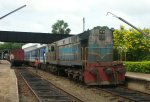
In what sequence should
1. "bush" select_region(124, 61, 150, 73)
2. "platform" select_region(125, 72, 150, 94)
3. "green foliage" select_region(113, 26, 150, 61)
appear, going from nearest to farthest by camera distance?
1. "platform" select_region(125, 72, 150, 94)
2. "bush" select_region(124, 61, 150, 73)
3. "green foliage" select_region(113, 26, 150, 61)

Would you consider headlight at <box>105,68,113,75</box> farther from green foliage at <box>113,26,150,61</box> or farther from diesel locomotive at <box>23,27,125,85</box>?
green foliage at <box>113,26,150,61</box>

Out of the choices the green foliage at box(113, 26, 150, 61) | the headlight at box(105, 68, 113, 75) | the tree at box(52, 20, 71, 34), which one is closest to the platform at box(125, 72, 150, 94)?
the headlight at box(105, 68, 113, 75)

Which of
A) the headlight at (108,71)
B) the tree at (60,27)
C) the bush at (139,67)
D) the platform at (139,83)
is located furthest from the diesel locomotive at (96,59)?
the tree at (60,27)

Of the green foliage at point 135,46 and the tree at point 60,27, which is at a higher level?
the tree at point 60,27

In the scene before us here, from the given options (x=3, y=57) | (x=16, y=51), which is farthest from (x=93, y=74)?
(x=3, y=57)

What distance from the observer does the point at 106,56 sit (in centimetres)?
2253

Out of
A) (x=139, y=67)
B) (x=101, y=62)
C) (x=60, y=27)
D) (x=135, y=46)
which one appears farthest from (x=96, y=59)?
(x=60, y=27)

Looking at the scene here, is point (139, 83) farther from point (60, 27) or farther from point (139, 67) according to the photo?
point (60, 27)

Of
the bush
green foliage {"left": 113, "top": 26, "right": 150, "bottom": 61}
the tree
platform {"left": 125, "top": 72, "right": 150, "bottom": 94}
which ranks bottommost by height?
platform {"left": 125, "top": 72, "right": 150, "bottom": 94}

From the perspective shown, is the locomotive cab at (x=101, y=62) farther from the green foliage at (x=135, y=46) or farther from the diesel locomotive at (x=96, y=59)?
the green foliage at (x=135, y=46)

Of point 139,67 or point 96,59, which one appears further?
point 139,67

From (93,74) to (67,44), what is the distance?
20.2ft

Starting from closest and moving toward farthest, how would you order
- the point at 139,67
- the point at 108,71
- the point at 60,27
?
the point at 108,71 → the point at 139,67 → the point at 60,27

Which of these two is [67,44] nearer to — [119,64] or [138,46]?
[119,64]
